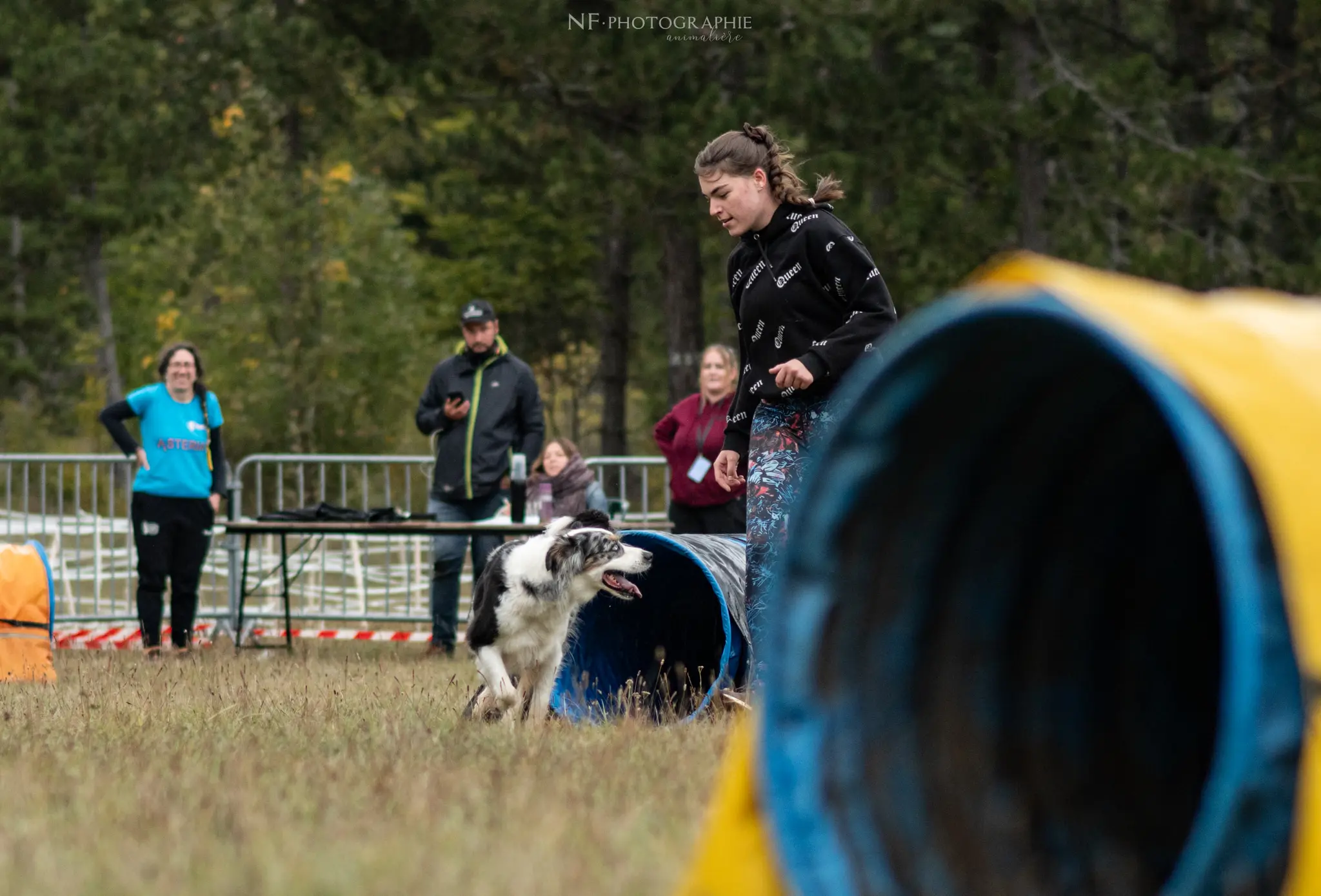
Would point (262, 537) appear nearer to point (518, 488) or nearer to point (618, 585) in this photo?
point (518, 488)

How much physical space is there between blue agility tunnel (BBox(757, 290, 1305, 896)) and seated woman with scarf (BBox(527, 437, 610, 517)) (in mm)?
8889

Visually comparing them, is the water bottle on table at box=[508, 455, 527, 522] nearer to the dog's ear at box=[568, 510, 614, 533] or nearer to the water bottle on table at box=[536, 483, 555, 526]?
the water bottle on table at box=[536, 483, 555, 526]

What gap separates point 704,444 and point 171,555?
3746 millimetres

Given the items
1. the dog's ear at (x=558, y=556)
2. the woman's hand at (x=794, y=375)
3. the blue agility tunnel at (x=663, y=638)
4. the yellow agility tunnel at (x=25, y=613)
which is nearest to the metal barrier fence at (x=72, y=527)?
the yellow agility tunnel at (x=25, y=613)

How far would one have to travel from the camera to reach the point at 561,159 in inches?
810

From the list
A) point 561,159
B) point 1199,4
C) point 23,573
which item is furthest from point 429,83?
point 23,573

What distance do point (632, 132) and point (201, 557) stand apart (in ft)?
38.5

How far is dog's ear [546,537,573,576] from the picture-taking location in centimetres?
719

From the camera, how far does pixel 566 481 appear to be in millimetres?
12891

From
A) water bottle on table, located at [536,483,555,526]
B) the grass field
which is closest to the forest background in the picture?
water bottle on table, located at [536,483,555,526]

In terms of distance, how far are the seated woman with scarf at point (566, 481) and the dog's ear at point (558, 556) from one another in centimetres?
541

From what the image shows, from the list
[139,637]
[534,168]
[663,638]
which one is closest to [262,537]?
[139,637]

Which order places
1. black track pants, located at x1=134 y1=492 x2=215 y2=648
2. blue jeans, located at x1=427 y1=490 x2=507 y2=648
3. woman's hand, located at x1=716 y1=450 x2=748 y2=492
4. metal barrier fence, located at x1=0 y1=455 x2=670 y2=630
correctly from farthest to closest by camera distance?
metal barrier fence, located at x1=0 y1=455 x2=670 y2=630
blue jeans, located at x1=427 y1=490 x2=507 y2=648
black track pants, located at x1=134 y1=492 x2=215 y2=648
woman's hand, located at x1=716 y1=450 x2=748 y2=492

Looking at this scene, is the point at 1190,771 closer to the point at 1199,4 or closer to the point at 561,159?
the point at 561,159
